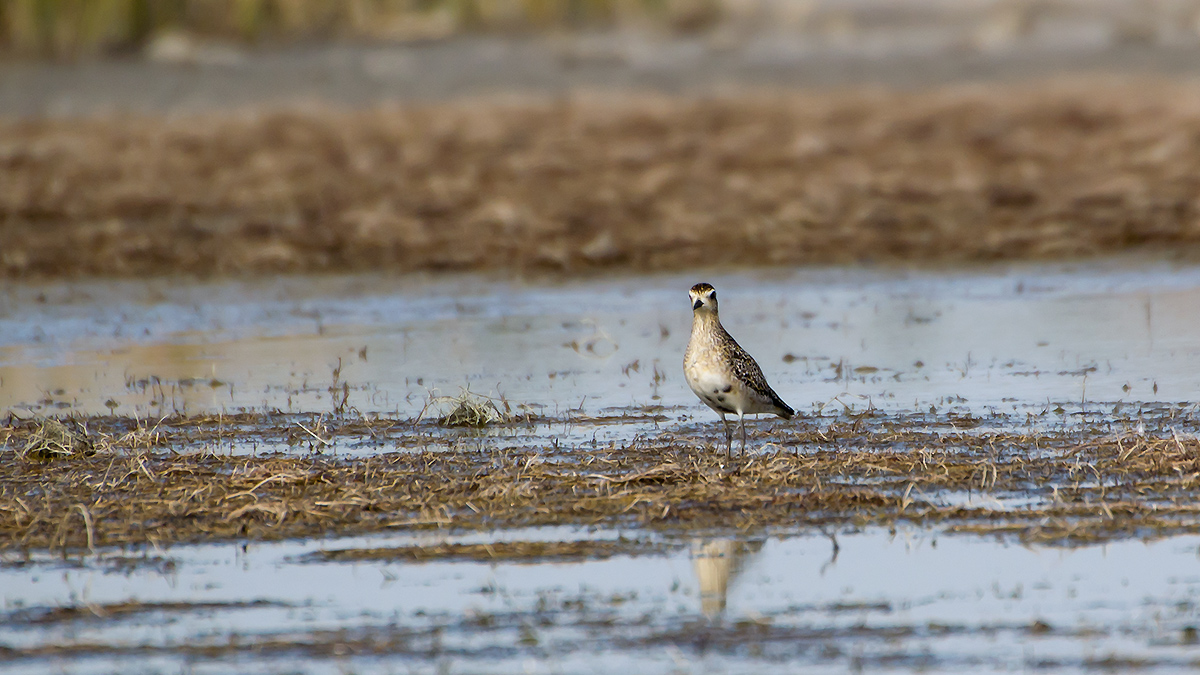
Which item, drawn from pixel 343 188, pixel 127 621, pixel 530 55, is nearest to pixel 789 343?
pixel 127 621

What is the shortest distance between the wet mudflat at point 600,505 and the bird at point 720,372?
266mm

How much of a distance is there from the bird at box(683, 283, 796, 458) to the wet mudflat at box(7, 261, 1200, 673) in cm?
27

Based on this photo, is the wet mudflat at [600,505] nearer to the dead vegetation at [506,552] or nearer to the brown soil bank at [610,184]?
the dead vegetation at [506,552]

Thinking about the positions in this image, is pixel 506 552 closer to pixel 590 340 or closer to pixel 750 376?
pixel 750 376

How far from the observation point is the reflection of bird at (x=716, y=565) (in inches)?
275

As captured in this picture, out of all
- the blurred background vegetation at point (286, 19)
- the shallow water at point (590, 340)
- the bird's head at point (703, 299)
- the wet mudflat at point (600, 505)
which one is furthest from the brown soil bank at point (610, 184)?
the bird's head at point (703, 299)

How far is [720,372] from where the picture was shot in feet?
31.9

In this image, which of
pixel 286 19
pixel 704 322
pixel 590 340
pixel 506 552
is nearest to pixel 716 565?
pixel 506 552

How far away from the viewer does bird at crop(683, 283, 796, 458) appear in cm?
973

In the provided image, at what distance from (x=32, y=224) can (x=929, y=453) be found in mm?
15342

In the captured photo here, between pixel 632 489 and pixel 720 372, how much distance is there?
1201mm

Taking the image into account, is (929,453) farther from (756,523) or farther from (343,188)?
(343,188)

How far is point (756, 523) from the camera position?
8.14m

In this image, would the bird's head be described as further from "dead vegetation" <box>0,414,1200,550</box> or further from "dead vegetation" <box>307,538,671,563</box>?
"dead vegetation" <box>307,538,671,563</box>
